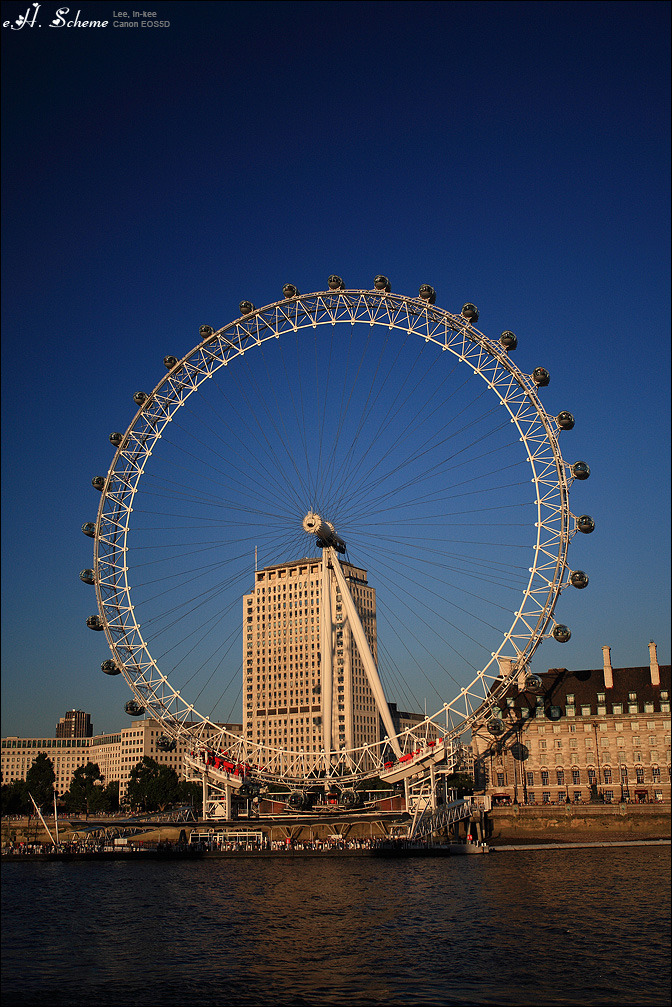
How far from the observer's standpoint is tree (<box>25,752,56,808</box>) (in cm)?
17824

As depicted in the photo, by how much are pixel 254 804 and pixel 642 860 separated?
57941 mm

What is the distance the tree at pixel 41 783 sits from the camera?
178238mm

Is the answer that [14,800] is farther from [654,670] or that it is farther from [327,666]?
[654,670]

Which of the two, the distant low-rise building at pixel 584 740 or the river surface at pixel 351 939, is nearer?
the river surface at pixel 351 939

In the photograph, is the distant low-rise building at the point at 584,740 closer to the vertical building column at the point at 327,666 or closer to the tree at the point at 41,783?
the vertical building column at the point at 327,666

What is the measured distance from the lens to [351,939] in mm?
41031

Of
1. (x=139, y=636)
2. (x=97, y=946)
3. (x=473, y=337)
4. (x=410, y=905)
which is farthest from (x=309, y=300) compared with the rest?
(x=97, y=946)

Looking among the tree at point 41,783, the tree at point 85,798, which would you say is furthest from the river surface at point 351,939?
the tree at point 41,783

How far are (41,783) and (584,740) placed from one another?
115784mm

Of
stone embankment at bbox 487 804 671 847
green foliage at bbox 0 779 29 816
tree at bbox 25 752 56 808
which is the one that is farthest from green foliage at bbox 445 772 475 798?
green foliage at bbox 0 779 29 816

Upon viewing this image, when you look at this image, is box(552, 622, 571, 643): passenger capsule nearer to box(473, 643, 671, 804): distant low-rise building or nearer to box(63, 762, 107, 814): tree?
box(473, 643, 671, 804): distant low-rise building

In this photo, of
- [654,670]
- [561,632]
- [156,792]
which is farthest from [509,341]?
[156,792]

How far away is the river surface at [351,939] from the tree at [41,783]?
115m

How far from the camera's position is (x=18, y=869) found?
3580 inches
